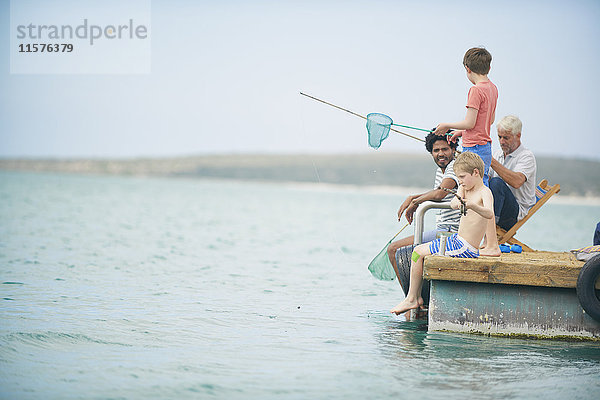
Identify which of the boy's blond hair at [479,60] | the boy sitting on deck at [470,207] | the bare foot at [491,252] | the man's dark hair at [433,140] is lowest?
the bare foot at [491,252]

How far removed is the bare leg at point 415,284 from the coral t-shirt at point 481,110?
3.18 feet

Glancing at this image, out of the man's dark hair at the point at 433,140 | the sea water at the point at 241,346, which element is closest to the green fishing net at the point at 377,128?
the man's dark hair at the point at 433,140

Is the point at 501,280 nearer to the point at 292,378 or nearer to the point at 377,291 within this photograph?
the point at 292,378

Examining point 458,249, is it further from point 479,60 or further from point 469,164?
point 479,60

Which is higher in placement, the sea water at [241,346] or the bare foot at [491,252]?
the bare foot at [491,252]

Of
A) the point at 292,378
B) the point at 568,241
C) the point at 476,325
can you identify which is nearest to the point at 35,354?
the point at 292,378

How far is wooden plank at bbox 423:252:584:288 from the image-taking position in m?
5.52

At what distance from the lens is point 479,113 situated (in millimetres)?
5949

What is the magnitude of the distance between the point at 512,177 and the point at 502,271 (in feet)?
3.83

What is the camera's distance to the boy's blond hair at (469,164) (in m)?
5.57

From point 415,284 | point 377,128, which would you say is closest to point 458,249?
point 415,284

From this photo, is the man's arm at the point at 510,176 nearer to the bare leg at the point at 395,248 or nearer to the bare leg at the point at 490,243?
the bare leg at the point at 490,243

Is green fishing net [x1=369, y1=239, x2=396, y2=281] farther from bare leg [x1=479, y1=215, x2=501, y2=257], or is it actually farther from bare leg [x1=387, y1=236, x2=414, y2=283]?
bare leg [x1=479, y1=215, x2=501, y2=257]

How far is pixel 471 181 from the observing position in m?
5.61
